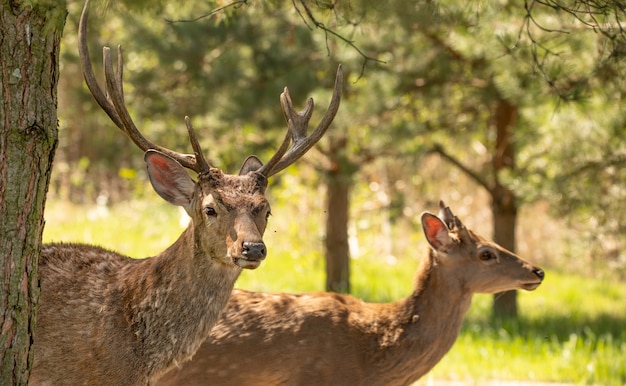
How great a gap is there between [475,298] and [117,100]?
738 cm

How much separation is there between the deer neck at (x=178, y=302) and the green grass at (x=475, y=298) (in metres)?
3.43

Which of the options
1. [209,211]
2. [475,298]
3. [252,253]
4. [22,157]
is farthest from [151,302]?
[475,298]

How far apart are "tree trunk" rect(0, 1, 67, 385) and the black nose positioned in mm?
911

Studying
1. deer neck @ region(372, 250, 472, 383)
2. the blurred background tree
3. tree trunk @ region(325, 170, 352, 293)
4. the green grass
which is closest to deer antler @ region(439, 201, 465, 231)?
deer neck @ region(372, 250, 472, 383)

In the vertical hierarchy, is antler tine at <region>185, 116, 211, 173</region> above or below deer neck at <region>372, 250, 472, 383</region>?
above

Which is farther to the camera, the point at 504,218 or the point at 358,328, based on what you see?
the point at 504,218

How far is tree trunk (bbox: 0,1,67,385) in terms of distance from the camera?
156 inches

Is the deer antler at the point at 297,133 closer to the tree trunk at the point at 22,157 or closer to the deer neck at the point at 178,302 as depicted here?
the deer neck at the point at 178,302

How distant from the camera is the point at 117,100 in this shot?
15.2 ft

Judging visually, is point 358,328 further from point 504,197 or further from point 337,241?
point 504,197

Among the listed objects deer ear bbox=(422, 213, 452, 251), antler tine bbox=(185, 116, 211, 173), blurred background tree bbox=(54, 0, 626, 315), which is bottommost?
deer ear bbox=(422, 213, 452, 251)

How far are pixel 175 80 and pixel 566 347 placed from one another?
5058 mm

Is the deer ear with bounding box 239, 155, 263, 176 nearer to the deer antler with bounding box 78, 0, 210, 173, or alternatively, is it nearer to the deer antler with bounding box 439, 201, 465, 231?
the deer antler with bounding box 78, 0, 210, 173

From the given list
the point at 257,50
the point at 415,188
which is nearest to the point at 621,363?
the point at 257,50
